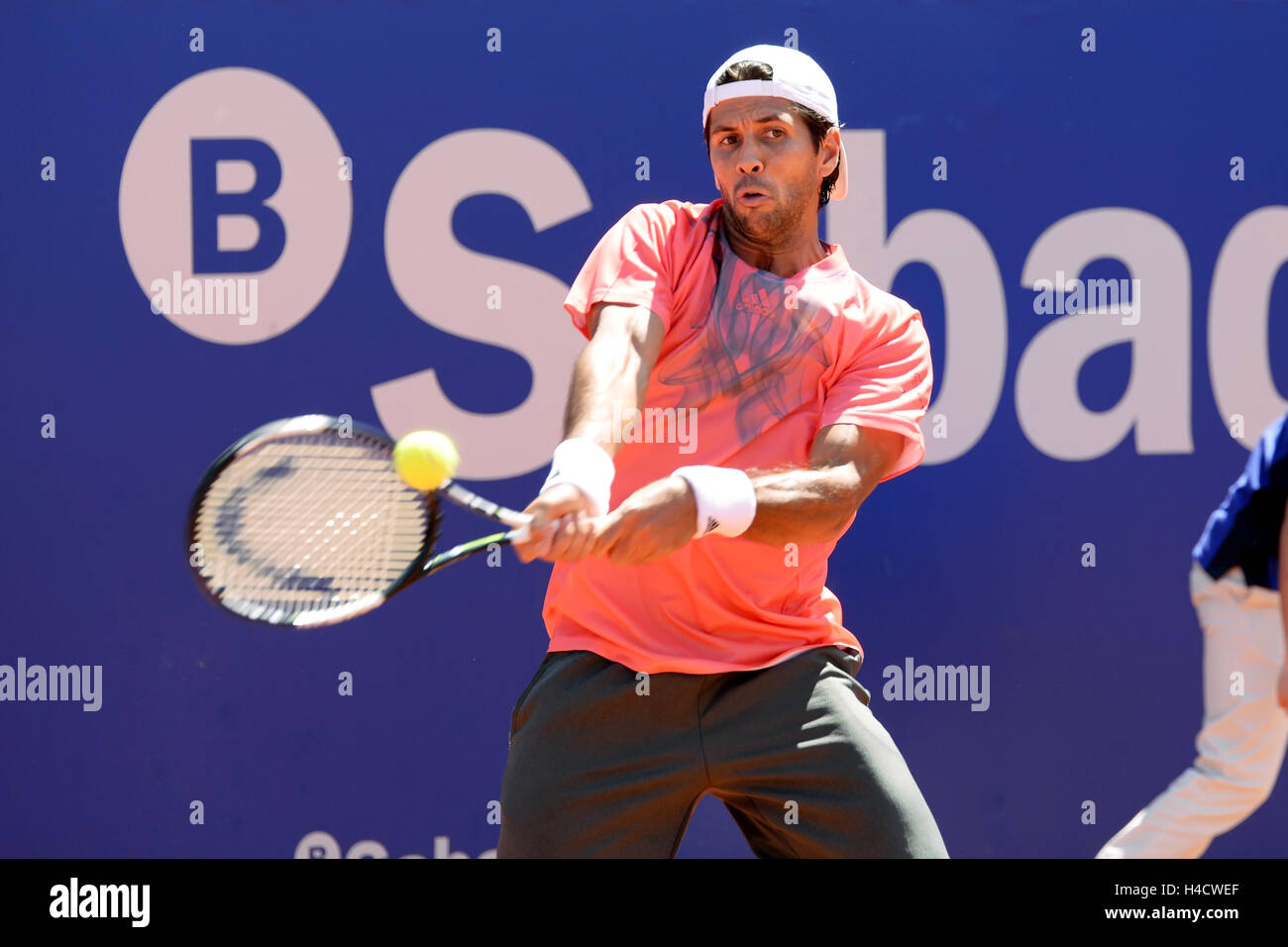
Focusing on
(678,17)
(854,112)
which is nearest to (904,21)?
(854,112)

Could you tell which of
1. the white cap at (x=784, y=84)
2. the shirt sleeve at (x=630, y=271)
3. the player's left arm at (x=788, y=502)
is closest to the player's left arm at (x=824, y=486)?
the player's left arm at (x=788, y=502)

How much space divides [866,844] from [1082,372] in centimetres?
169

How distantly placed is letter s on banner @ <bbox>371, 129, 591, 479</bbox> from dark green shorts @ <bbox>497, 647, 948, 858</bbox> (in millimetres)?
1241

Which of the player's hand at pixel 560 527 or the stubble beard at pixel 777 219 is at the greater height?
the stubble beard at pixel 777 219

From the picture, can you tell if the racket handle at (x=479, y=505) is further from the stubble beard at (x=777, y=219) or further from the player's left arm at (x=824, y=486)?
the stubble beard at (x=777, y=219)

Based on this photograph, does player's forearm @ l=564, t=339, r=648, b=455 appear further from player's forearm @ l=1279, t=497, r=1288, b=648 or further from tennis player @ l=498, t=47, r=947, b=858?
player's forearm @ l=1279, t=497, r=1288, b=648

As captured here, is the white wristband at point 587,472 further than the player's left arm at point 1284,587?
No

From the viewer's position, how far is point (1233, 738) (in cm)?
288

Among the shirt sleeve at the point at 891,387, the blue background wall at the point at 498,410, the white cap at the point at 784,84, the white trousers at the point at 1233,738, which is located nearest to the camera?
the shirt sleeve at the point at 891,387

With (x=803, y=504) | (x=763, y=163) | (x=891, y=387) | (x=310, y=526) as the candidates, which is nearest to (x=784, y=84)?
(x=763, y=163)

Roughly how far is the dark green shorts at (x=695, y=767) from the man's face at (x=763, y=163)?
84cm

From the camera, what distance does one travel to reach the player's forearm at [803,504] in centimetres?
236

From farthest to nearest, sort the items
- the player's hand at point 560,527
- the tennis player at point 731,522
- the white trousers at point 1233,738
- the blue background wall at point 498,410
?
the blue background wall at point 498,410
the white trousers at point 1233,738
the tennis player at point 731,522
the player's hand at point 560,527

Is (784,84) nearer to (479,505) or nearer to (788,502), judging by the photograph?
(788,502)
